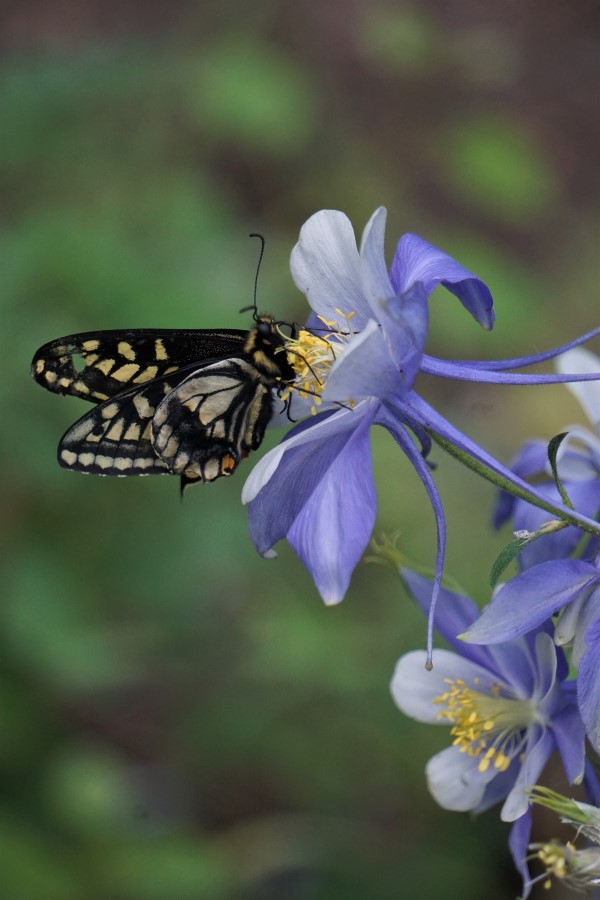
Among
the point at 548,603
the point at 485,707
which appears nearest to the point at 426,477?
the point at 548,603

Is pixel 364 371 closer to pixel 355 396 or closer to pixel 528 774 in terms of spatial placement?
pixel 355 396

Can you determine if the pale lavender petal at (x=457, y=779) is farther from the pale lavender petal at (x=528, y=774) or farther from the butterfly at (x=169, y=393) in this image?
the butterfly at (x=169, y=393)

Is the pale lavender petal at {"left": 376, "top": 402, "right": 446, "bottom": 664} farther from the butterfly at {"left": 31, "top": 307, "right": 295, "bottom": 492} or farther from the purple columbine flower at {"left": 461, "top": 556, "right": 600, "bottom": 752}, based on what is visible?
the butterfly at {"left": 31, "top": 307, "right": 295, "bottom": 492}

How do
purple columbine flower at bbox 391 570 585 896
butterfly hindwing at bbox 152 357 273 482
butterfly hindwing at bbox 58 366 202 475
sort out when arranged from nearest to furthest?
purple columbine flower at bbox 391 570 585 896 → butterfly hindwing at bbox 152 357 273 482 → butterfly hindwing at bbox 58 366 202 475

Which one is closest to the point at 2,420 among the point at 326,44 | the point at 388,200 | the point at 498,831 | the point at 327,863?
the point at 327,863

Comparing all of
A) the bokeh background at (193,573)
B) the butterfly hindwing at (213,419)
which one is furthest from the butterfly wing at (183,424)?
the bokeh background at (193,573)

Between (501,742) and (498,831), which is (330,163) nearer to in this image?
(498,831)

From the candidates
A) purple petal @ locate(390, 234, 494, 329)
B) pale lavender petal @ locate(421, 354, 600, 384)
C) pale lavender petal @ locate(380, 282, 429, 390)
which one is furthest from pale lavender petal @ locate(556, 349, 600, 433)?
pale lavender petal @ locate(380, 282, 429, 390)
